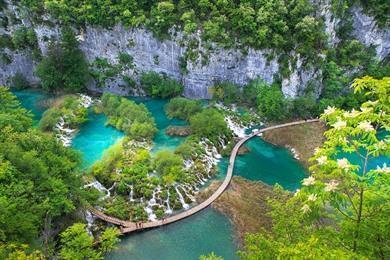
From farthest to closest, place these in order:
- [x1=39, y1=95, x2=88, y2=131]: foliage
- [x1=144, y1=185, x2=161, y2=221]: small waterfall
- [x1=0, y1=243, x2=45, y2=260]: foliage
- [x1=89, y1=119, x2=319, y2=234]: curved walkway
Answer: [x1=39, y1=95, x2=88, y2=131]: foliage → [x1=144, y1=185, x2=161, y2=221]: small waterfall → [x1=89, y1=119, x2=319, y2=234]: curved walkway → [x1=0, y1=243, x2=45, y2=260]: foliage

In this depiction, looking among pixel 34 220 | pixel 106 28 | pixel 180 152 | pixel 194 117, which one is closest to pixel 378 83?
pixel 34 220

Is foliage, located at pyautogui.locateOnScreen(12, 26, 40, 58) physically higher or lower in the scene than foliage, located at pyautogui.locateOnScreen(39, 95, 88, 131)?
higher

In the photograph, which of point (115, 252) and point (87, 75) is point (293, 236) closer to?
point (115, 252)

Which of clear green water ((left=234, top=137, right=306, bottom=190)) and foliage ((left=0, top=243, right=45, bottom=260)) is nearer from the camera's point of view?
foliage ((left=0, top=243, right=45, bottom=260))

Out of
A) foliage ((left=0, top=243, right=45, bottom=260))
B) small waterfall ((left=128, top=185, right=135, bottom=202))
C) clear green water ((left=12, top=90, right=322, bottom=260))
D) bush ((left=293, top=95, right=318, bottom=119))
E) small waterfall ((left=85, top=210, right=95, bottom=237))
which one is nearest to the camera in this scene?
foliage ((left=0, top=243, right=45, bottom=260))

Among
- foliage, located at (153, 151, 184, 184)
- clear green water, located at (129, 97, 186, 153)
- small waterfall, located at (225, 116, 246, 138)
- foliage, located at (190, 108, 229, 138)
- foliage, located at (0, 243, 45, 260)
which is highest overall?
foliage, located at (0, 243, 45, 260)

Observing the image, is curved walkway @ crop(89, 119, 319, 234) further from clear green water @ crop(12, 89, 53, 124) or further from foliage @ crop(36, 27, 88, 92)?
foliage @ crop(36, 27, 88, 92)

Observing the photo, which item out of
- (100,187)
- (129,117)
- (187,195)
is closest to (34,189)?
(100,187)

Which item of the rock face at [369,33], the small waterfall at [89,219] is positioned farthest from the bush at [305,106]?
the small waterfall at [89,219]

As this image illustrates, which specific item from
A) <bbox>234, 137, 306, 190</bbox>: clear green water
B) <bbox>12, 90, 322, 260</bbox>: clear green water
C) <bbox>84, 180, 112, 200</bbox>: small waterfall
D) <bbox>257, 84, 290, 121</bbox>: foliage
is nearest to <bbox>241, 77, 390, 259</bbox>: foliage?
<bbox>12, 90, 322, 260</bbox>: clear green water
